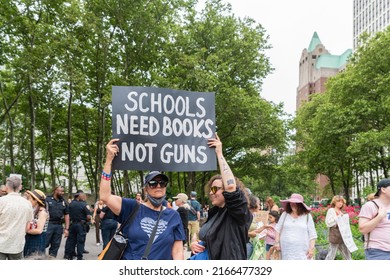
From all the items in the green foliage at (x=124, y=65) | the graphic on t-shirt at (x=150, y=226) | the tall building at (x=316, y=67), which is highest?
the tall building at (x=316, y=67)

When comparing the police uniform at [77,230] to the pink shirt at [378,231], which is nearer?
the pink shirt at [378,231]

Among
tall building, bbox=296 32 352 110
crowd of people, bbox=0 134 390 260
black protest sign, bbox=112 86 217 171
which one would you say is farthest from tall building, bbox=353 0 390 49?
black protest sign, bbox=112 86 217 171

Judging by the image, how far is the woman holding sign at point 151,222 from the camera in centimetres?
387

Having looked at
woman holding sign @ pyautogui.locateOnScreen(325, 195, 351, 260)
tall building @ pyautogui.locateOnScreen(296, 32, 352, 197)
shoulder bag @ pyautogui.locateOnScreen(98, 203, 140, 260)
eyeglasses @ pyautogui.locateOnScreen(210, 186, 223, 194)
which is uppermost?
tall building @ pyautogui.locateOnScreen(296, 32, 352, 197)

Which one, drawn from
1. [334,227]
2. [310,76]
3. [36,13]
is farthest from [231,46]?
[310,76]

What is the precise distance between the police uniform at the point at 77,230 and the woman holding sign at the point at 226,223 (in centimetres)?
904

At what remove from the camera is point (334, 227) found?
31.7 ft

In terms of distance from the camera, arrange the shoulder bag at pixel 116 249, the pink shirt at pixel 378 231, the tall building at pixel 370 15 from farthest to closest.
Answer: the tall building at pixel 370 15 → the pink shirt at pixel 378 231 → the shoulder bag at pixel 116 249

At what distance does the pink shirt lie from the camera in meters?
5.17

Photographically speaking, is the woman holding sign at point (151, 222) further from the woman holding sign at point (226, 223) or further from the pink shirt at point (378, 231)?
the pink shirt at point (378, 231)

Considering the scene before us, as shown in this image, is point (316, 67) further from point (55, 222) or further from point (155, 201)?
point (155, 201)

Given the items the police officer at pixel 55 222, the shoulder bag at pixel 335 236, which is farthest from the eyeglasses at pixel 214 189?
the police officer at pixel 55 222

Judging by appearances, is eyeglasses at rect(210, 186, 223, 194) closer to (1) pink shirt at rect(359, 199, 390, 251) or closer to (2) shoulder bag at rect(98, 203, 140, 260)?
(2) shoulder bag at rect(98, 203, 140, 260)

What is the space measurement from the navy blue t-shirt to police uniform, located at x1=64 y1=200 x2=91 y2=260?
892 cm
